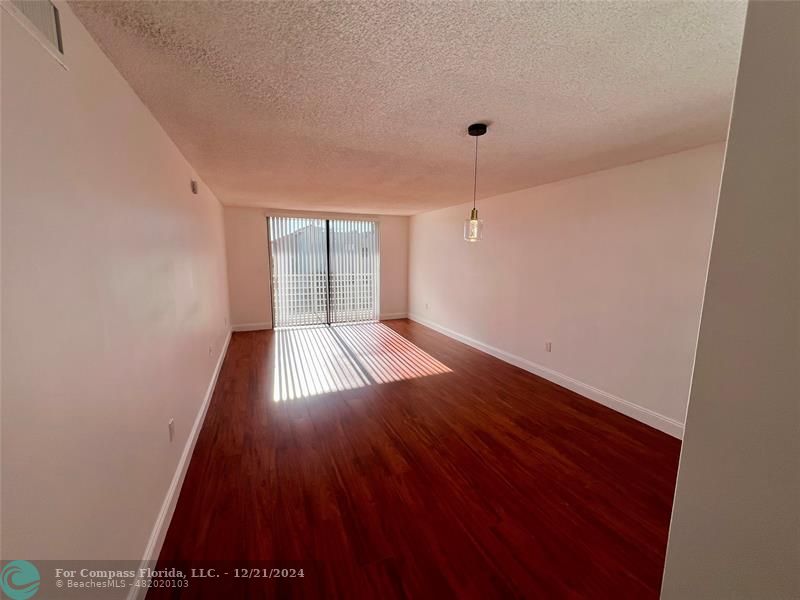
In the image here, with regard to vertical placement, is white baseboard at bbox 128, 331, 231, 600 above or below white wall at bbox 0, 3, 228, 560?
below

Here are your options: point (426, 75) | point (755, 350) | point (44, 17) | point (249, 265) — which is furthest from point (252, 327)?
point (755, 350)

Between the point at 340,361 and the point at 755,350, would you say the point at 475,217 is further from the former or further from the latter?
the point at 340,361

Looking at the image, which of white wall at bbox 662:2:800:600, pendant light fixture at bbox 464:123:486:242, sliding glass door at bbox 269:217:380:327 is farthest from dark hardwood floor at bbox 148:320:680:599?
sliding glass door at bbox 269:217:380:327

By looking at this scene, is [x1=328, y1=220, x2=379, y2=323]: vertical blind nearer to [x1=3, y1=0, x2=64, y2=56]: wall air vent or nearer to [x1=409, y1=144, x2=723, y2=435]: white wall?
[x1=409, y1=144, x2=723, y2=435]: white wall

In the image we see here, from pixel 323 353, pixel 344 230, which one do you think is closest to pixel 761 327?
pixel 323 353

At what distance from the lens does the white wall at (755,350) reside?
1.60 feet

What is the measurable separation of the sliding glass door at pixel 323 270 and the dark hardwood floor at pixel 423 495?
2.90 m

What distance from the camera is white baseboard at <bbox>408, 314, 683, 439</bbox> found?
2.46 m

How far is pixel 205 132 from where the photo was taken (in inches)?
78.7

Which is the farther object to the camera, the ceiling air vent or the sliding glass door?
the sliding glass door

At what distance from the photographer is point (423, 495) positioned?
1.82m

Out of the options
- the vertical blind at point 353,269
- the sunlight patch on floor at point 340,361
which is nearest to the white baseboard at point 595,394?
the sunlight patch on floor at point 340,361

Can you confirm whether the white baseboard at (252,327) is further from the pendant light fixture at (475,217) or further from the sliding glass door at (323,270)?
the pendant light fixture at (475,217)

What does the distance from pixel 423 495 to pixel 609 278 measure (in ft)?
8.12
